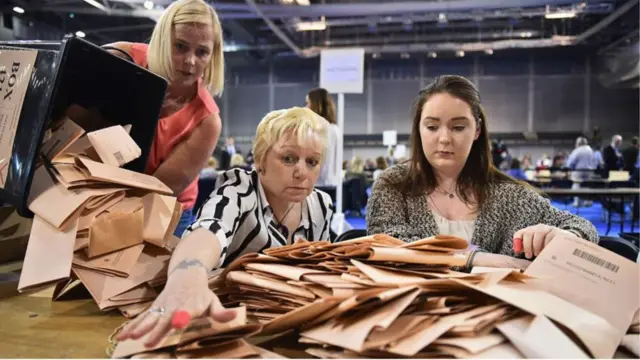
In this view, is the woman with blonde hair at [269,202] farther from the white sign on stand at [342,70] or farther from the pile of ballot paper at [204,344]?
→ the white sign on stand at [342,70]

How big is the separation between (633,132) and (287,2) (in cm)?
1128

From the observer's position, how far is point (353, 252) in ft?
2.58

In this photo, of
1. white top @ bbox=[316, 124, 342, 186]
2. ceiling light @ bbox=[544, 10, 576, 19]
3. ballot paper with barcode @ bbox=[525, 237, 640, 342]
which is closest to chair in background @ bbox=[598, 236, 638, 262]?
ballot paper with barcode @ bbox=[525, 237, 640, 342]

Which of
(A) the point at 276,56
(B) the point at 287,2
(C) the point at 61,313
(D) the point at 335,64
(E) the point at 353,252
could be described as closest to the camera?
(E) the point at 353,252

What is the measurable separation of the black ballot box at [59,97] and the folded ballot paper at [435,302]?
1.56 feet

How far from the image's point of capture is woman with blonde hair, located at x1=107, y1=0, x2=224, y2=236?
4.12 feet

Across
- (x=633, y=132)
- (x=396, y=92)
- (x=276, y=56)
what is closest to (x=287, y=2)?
(x=276, y=56)

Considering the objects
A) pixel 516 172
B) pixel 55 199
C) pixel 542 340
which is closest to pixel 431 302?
pixel 542 340

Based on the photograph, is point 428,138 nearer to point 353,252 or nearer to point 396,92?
point 353,252

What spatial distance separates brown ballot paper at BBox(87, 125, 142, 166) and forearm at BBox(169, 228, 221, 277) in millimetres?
263

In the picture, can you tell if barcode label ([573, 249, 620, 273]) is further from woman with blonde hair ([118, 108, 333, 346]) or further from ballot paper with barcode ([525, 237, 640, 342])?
woman with blonde hair ([118, 108, 333, 346])

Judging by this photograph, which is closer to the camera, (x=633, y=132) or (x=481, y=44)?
(x=481, y=44)

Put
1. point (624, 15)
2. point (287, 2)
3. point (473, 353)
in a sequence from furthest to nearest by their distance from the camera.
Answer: point (624, 15) → point (287, 2) → point (473, 353)

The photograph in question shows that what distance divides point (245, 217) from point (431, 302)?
1.91 feet
